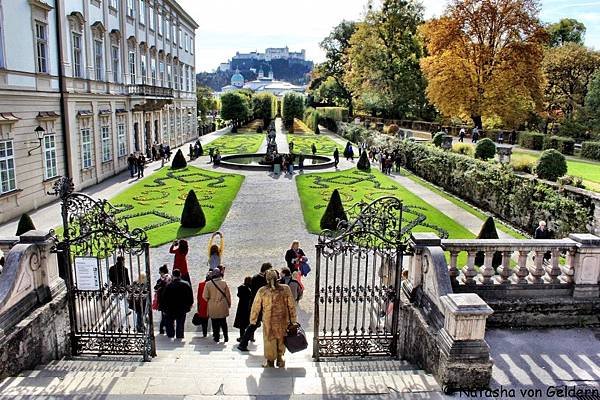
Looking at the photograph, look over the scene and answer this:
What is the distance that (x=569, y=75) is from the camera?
44.8 meters

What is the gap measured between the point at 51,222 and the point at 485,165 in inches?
712

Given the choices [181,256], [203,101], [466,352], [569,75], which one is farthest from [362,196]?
[203,101]

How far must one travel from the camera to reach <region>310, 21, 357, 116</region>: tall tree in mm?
77750

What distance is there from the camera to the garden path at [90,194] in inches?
714

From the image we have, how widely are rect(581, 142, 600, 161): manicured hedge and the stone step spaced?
3008cm

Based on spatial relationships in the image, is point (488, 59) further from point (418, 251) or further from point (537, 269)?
point (418, 251)

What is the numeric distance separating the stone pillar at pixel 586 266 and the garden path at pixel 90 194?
14.1 m

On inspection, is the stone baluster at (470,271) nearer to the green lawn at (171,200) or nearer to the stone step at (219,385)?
the stone step at (219,385)

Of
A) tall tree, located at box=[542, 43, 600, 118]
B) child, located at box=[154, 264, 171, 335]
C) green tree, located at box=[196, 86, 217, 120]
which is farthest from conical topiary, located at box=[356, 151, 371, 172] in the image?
green tree, located at box=[196, 86, 217, 120]

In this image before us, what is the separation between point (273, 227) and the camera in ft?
59.8

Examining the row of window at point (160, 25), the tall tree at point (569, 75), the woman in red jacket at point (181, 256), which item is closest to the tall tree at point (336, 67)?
the row of window at point (160, 25)

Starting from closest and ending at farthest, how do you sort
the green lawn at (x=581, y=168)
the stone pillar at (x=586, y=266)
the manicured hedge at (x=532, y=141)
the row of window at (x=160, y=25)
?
1. the stone pillar at (x=586, y=266)
2. the green lawn at (x=581, y=168)
3. the row of window at (x=160, y=25)
4. the manicured hedge at (x=532, y=141)

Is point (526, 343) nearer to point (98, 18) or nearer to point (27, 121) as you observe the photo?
point (27, 121)

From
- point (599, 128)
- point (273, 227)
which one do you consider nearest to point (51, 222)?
point (273, 227)
